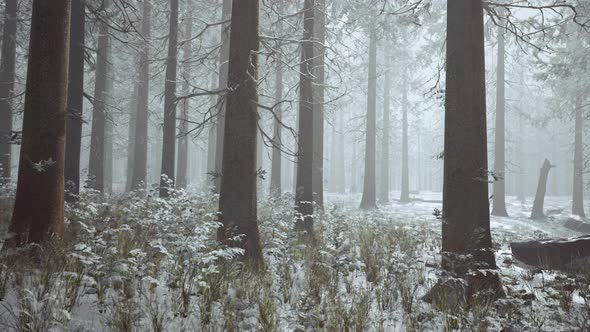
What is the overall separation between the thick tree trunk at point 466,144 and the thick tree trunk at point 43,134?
197 inches

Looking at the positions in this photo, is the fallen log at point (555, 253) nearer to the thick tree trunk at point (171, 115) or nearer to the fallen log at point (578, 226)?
the thick tree trunk at point (171, 115)

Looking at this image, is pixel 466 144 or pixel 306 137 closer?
pixel 466 144

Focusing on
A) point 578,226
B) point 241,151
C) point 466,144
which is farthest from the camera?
point 578,226

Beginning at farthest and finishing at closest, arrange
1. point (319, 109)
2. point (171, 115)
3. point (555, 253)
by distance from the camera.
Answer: point (319, 109)
point (171, 115)
point (555, 253)

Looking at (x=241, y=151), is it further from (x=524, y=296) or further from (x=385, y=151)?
(x=385, y=151)

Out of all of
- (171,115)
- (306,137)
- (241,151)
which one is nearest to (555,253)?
(306,137)

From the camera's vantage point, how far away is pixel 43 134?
4.71m

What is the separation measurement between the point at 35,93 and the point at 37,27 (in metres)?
0.84

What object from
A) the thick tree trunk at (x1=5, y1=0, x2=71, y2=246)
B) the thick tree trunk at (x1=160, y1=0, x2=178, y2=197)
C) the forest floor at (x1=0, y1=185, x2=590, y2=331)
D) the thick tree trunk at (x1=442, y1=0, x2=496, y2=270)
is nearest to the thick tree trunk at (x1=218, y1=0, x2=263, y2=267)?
the forest floor at (x1=0, y1=185, x2=590, y2=331)

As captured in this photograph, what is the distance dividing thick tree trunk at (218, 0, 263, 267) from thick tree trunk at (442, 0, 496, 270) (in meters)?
2.67

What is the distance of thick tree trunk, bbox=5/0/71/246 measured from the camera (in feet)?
15.2

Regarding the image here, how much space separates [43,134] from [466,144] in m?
5.37

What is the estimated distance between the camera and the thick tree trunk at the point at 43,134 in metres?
4.63

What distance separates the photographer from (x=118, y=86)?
25906mm
